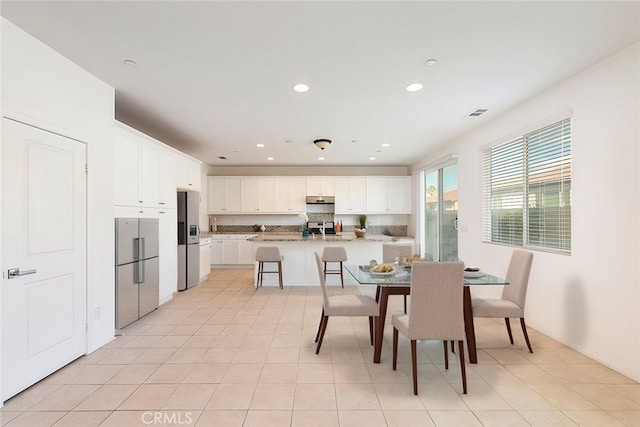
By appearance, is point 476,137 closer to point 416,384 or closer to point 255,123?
point 255,123

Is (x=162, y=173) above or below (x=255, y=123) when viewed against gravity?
below

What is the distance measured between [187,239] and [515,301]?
4.75m

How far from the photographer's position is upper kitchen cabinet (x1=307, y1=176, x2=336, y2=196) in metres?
7.75

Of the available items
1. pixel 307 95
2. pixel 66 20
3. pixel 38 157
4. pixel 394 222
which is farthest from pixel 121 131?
pixel 394 222

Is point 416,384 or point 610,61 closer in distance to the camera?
point 416,384

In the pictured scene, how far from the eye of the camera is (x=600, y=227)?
2656mm

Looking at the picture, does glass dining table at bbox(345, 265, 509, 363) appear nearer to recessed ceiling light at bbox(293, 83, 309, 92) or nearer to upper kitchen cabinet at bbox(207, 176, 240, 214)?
recessed ceiling light at bbox(293, 83, 309, 92)

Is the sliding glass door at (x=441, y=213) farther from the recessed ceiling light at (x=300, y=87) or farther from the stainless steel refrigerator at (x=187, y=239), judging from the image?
the stainless steel refrigerator at (x=187, y=239)

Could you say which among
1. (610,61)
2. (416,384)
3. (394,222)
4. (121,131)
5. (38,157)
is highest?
(610,61)

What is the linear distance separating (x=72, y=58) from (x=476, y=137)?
4899mm

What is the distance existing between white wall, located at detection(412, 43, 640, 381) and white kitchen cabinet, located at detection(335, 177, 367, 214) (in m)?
4.51

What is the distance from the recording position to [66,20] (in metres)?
2.09

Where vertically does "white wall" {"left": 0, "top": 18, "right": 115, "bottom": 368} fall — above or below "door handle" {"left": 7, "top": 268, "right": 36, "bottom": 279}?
above

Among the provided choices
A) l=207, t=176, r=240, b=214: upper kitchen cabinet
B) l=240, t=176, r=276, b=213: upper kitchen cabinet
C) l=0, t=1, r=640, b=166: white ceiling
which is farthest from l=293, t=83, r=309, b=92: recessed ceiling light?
l=207, t=176, r=240, b=214: upper kitchen cabinet
